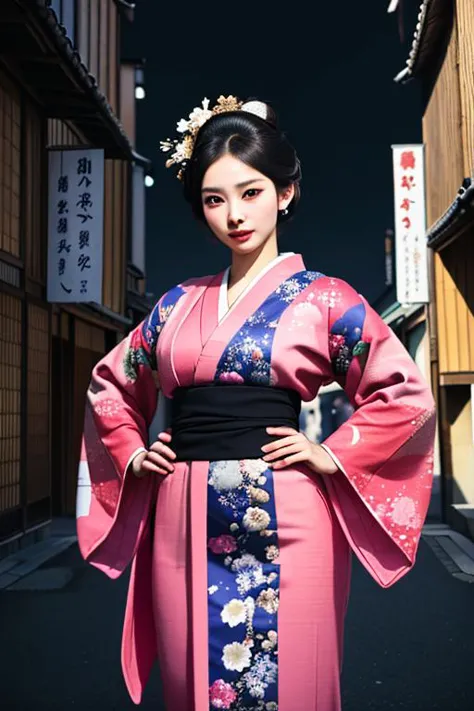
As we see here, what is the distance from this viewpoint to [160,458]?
2.59m

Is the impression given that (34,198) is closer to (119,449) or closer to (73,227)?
(73,227)

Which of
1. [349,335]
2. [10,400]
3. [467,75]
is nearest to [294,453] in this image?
[349,335]

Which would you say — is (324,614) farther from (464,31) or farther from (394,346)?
(464,31)

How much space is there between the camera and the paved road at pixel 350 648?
14.7 ft

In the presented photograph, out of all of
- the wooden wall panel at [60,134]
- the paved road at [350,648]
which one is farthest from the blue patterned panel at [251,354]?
the wooden wall panel at [60,134]

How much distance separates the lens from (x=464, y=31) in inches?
373

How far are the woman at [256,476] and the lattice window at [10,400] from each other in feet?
21.3

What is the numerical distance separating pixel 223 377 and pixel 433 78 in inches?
414

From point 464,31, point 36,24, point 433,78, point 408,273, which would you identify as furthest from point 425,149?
point 36,24

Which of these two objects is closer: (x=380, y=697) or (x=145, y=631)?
(x=145, y=631)

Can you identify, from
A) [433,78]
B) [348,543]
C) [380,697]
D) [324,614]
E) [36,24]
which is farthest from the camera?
[433,78]

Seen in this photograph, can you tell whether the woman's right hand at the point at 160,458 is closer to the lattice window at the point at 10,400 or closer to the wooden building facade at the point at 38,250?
the wooden building facade at the point at 38,250

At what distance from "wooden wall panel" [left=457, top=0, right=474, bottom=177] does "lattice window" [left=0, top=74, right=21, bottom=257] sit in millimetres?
→ 5142

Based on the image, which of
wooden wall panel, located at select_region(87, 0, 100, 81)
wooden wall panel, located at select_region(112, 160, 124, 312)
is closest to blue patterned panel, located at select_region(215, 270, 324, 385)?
wooden wall panel, located at select_region(87, 0, 100, 81)
